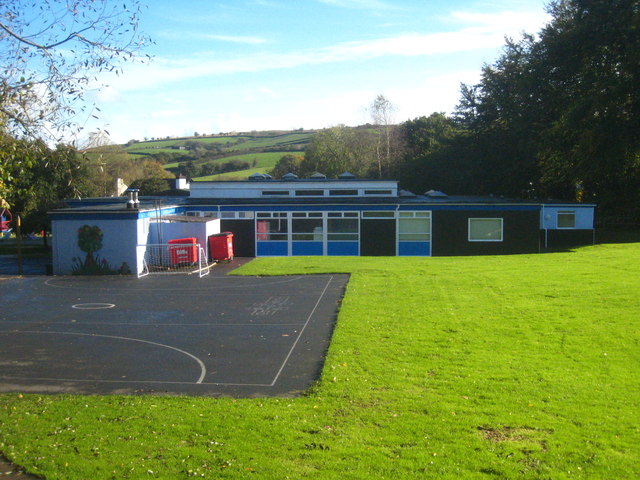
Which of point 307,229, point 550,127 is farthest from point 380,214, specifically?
point 550,127

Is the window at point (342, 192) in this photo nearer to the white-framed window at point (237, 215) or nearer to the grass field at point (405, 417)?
the white-framed window at point (237, 215)

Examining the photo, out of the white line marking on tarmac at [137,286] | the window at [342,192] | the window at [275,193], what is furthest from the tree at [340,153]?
the white line marking on tarmac at [137,286]

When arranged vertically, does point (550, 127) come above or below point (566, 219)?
above

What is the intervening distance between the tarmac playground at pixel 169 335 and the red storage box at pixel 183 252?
3.89 meters

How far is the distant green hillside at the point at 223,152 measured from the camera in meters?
87.2

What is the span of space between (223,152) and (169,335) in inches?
3659

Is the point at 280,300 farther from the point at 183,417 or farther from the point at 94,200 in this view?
the point at 94,200

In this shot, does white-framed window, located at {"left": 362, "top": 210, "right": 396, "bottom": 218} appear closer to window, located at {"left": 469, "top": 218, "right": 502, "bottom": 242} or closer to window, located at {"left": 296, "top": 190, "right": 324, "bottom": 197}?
window, located at {"left": 469, "top": 218, "right": 502, "bottom": 242}

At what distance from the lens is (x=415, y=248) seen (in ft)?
112

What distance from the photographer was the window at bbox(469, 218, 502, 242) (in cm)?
3378

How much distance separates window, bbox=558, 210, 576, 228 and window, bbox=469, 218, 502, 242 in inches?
161

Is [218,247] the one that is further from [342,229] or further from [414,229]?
[414,229]

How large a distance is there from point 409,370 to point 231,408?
3.31m

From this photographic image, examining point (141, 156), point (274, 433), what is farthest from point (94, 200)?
point (141, 156)
